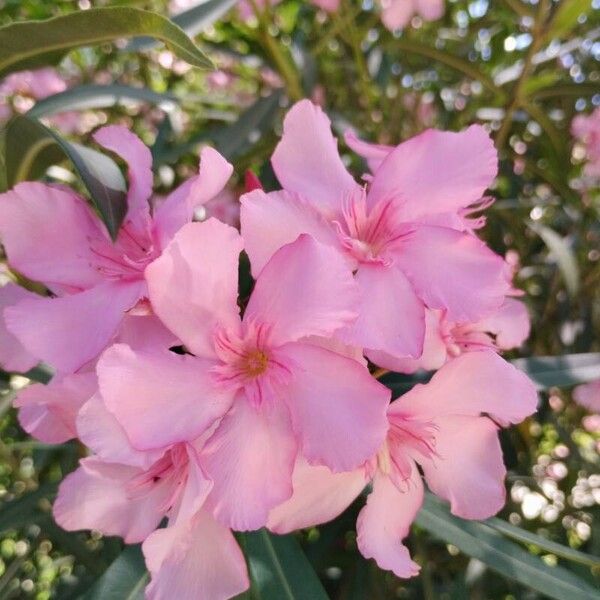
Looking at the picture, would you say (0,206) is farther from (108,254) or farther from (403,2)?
(403,2)

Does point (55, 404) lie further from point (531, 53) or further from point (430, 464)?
point (531, 53)

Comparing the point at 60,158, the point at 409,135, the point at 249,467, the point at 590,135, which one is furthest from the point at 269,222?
the point at 590,135

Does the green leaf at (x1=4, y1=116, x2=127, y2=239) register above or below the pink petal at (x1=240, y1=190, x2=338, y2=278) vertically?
above

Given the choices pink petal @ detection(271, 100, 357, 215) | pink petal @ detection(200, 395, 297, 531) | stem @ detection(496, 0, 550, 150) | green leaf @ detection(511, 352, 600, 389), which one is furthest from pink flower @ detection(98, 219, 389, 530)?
stem @ detection(496, 0, 550, 150)

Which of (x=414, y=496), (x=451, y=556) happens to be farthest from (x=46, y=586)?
(x=414, y=496)

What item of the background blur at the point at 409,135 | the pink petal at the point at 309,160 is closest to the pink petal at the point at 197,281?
the pink petal at the point at 309,160

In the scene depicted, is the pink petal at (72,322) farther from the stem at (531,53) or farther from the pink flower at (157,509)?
the stem at (531,53)

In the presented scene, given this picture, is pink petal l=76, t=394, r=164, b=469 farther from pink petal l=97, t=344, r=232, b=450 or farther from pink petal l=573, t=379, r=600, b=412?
pink petal l=573, t=379, r=600, b=412
